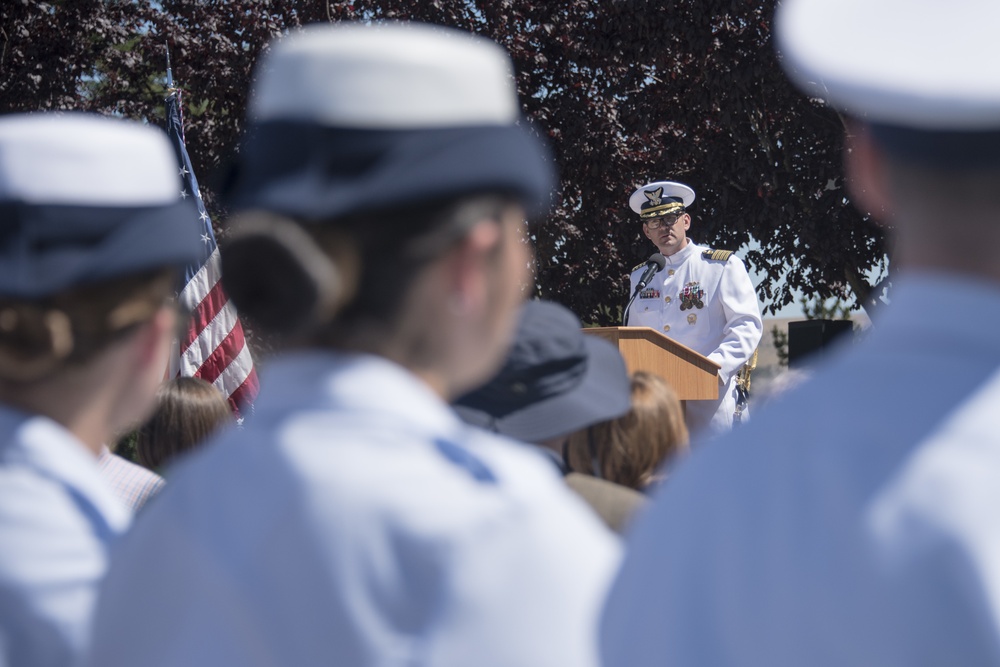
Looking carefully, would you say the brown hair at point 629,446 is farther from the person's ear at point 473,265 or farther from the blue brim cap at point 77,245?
the person's ear at point 473,265

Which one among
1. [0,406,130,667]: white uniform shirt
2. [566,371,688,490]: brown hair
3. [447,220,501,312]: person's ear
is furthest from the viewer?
[566,371,688,490]: brown hair

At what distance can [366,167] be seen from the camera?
3.69ft

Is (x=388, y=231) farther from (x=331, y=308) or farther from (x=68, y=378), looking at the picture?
(x=68, y=378)

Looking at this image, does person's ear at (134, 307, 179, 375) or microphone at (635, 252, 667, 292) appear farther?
microphone at (635, 252, 667, 292)

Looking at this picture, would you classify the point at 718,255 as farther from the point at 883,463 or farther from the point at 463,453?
the point at 883,463

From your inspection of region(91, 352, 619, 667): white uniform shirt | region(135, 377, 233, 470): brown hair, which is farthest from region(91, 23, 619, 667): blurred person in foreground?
region(135, 377, 233, 470): brown hair

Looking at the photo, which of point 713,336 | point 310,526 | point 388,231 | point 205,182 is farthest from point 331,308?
point 205,182

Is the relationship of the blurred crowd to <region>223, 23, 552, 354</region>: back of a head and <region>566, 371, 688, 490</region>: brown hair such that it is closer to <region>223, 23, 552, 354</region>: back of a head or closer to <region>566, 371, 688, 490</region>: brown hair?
<region>223, 23, 552, 354</region>: back of a head

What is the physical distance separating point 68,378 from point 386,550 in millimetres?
585

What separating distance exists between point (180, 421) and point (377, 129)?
2.90m

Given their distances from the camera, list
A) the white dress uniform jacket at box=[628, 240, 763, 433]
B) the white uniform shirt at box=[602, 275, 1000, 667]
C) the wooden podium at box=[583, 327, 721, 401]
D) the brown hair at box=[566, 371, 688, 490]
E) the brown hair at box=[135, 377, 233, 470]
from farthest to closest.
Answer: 1. the white dress uniform jacket at box=[628, 240, 763, 433]
2. the wooden podium at box=[583, 327, 721, 401]
3. the brown hair at box=[135, 377, 233, 470]
4. the brown hair at box=[566, 371, 688, 490]
5. the white uniform shirt at box=[602, 275, 1000, 667]

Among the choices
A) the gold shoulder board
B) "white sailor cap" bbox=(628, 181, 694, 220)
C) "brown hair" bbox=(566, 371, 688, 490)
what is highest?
"brown hair" bbox=(566, 371, 688, 490)

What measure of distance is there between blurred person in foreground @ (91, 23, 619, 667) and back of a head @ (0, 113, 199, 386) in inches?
9.3

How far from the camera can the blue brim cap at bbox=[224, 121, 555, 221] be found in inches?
43.7
